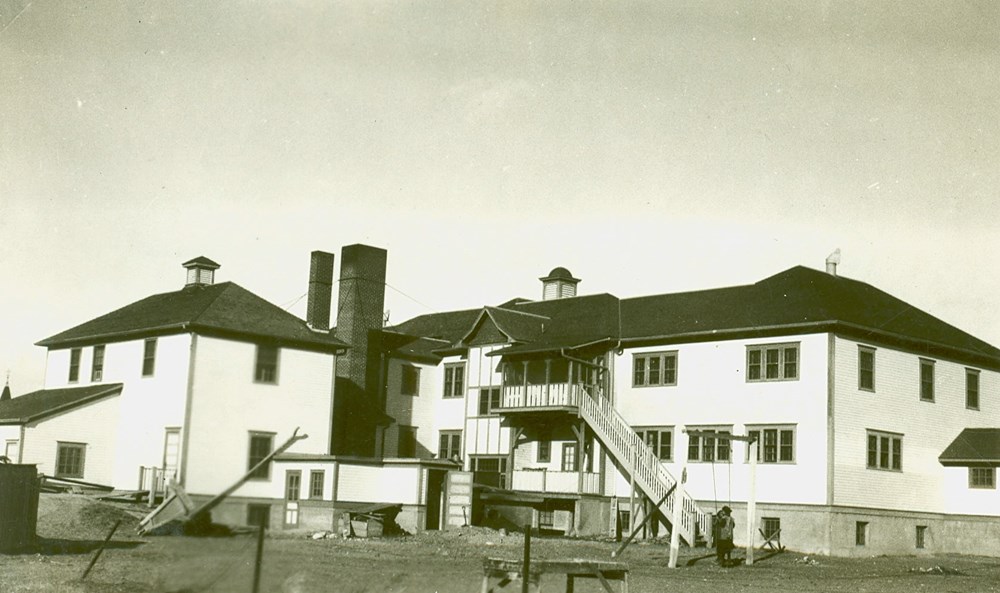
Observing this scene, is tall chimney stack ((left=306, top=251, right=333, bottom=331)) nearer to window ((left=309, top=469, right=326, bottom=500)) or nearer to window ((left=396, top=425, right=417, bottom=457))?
window ((left=396, top=425, right=417, bottom=457))

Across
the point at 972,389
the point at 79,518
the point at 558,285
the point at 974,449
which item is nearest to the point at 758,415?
the point at 974,449

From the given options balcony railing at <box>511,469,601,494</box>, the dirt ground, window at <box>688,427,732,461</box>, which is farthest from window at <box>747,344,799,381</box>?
balcony railing at <box>511,469,601,494</box>

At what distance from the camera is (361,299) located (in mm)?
45344

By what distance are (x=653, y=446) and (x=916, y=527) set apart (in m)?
9.10

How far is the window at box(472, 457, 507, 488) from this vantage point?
136ft

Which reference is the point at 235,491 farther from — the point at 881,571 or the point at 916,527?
the point at 916,527

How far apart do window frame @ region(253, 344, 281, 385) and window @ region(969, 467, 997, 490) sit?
114 feet

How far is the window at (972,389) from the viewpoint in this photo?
38575 mm

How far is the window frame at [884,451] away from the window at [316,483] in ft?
60.1

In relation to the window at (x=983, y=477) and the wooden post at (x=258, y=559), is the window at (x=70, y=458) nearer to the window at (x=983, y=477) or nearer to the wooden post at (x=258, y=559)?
the window at (x=983, y=477)

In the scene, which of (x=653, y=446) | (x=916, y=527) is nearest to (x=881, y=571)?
(x=916, y=527)

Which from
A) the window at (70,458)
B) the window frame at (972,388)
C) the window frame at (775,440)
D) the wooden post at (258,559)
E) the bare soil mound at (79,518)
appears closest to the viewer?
the wooden post at (258,559)

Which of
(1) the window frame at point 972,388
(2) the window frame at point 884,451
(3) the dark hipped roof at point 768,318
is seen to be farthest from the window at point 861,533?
(1) the window frame at point 972,388

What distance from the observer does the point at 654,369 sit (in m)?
38.9
